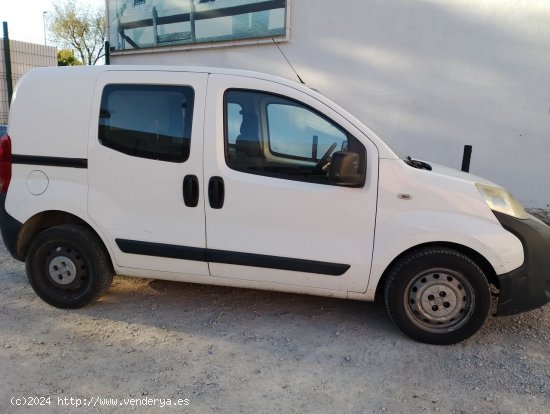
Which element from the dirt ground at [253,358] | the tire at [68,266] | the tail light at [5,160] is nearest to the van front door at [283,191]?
the dirt ground at [253,358]

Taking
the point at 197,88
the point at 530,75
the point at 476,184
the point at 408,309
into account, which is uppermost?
the point at 530,75

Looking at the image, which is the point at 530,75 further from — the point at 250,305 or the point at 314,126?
the point at 250,305

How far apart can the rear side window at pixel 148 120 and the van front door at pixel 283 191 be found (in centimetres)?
20

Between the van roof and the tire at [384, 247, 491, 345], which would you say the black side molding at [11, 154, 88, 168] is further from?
the tire at [384, 247, 491, 345]

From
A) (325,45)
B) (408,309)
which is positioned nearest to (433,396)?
(408,309)

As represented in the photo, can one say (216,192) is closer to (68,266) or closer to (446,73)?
(68,266)

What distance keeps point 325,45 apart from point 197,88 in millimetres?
5041

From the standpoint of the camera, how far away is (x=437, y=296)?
3164mm

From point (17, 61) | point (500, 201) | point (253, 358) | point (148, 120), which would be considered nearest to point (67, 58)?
point (17, 61)

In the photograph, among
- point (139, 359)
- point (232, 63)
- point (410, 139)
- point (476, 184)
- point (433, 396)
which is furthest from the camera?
point (232, 63)

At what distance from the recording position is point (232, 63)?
873 centimetres

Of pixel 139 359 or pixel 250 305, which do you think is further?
pixel 250 305

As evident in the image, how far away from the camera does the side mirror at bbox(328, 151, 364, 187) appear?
9.99 feet

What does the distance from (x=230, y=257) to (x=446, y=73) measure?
5.38 metres
